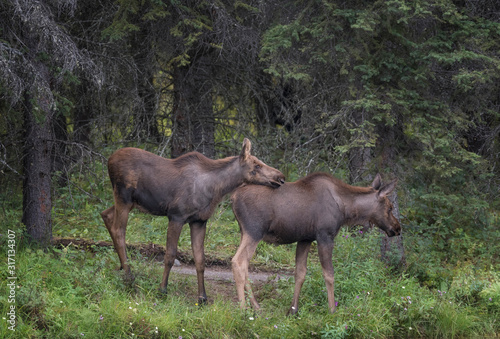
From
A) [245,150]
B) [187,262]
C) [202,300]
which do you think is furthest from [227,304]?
[187,262]

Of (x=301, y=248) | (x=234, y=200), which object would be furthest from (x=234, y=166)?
(x=301, y=248)

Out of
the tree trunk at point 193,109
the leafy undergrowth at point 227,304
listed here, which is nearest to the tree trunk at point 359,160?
the leafy undergrowth at point 227,304

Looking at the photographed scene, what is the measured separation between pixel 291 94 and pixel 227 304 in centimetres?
771

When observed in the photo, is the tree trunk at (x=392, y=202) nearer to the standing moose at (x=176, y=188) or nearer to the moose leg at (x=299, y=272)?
the moose leg at (x=299, y=272)

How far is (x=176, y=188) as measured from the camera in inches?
343

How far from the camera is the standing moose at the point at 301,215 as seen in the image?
27.3 feet

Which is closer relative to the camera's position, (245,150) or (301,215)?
(301,215)

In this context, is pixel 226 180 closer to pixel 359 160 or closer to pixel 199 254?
pixel 199 254

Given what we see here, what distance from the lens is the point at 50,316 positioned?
7.53 metres

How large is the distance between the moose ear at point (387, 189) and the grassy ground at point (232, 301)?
1.24 m

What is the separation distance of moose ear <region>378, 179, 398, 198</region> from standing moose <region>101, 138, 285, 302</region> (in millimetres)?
1523

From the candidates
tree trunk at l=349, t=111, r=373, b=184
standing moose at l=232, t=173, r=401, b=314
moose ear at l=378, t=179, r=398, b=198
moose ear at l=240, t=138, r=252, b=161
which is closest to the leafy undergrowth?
standing moose at l=232, t=173, r=401, b=314

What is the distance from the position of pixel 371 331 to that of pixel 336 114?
12.6 feet

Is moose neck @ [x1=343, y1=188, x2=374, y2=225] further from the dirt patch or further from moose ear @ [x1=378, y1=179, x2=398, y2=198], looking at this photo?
the dirt patch
